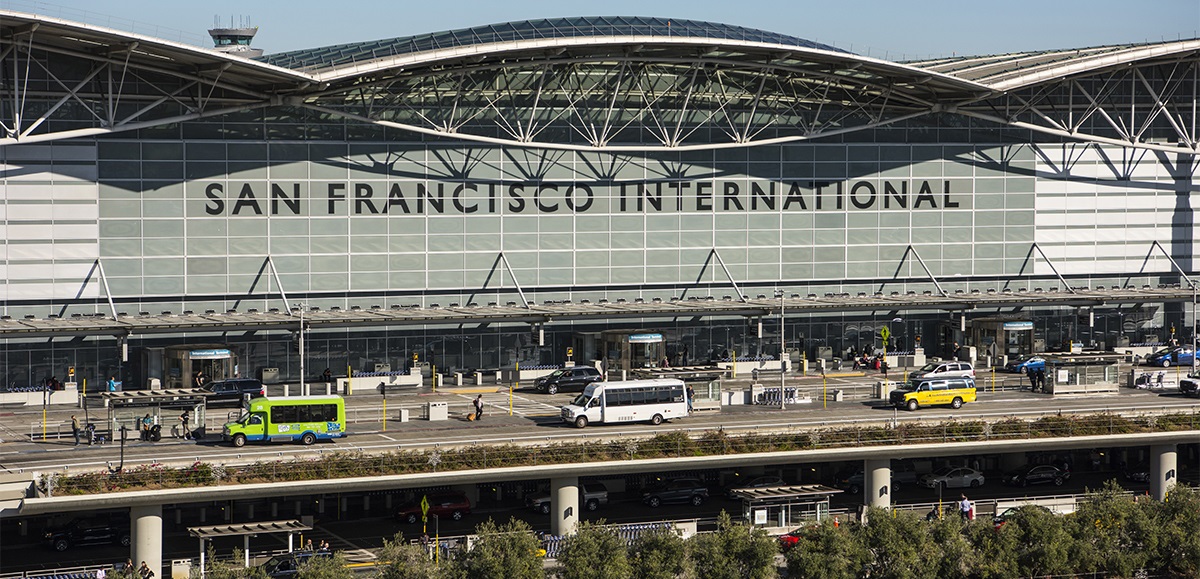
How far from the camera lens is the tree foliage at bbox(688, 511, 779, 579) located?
2151 inches

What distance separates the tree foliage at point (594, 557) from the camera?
53.2 meters

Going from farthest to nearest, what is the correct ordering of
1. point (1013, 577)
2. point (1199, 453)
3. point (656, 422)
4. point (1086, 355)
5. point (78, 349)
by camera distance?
point (1086, 355), point (78, 349), point (1199, 453), point (656, 422), point (1013, 577)

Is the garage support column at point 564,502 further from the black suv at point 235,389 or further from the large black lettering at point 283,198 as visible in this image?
the large black lettering at point 283,198

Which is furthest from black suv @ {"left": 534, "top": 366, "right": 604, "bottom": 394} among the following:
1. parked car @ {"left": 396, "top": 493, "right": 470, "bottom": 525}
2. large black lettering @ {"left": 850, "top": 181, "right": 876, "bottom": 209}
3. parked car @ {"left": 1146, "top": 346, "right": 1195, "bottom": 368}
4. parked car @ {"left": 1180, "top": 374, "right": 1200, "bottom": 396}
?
parked car @ {"left": 1146, "top": 346, "right": 1195, "bottom": 368}

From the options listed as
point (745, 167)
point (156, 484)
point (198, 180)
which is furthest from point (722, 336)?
point (156, 484)

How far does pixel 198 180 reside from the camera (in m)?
84.2

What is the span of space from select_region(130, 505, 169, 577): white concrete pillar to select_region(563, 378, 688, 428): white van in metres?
18.8

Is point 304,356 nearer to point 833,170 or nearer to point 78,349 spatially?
point 78,349

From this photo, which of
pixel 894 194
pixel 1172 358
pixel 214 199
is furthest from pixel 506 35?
pixel 1172 358

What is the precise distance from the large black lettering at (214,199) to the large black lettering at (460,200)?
40.6ft

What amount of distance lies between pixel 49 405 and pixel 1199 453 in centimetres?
5352

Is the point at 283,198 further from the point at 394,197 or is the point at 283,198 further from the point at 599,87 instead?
the point at 599,87

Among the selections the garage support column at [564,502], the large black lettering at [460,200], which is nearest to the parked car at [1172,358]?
the large black lettering at [460,200]

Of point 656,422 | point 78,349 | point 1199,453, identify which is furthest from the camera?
point 78,349
